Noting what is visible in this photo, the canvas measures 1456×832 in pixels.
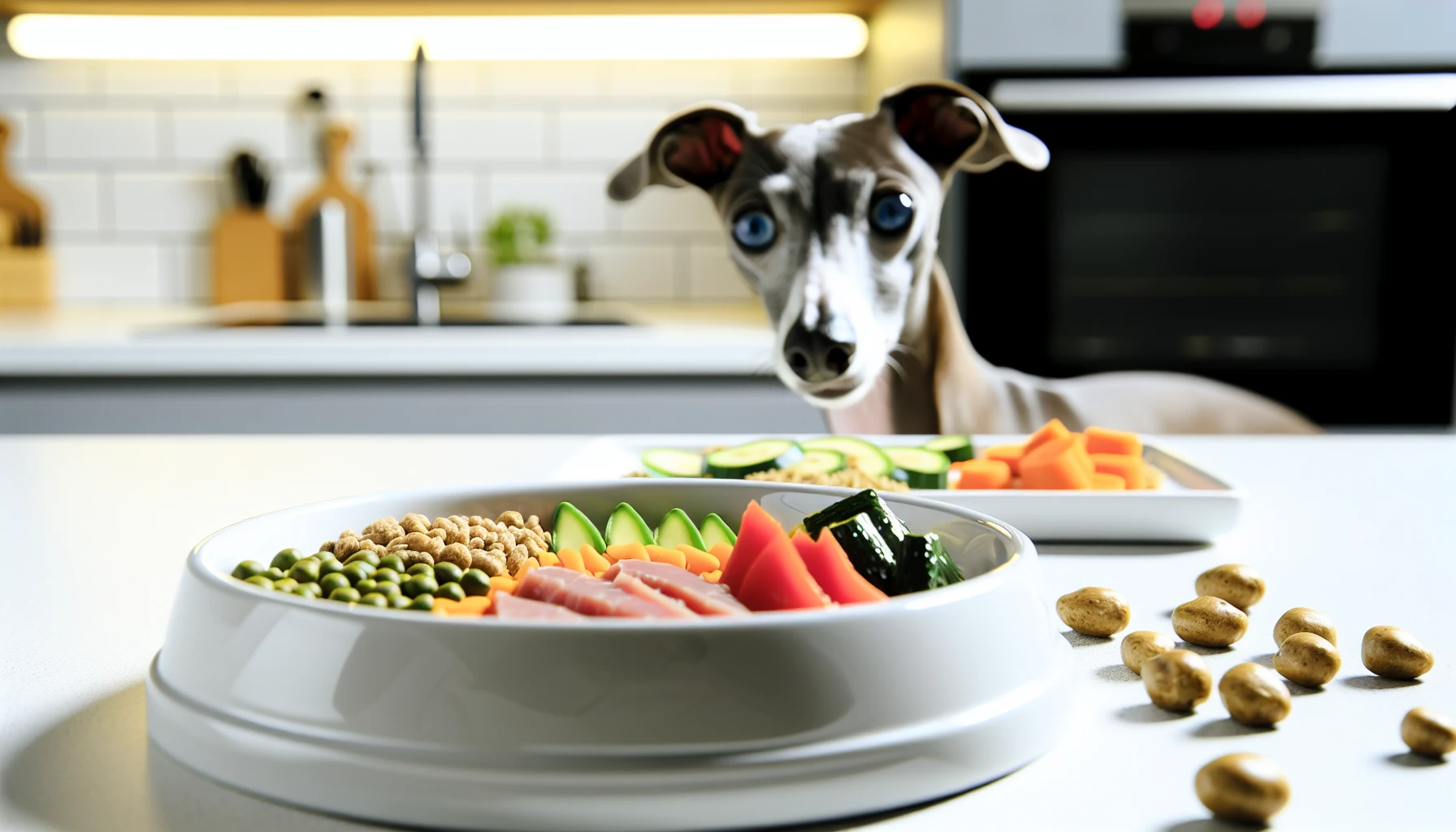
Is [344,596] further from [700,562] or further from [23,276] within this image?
[23,276]

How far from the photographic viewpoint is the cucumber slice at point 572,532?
0.61 meters

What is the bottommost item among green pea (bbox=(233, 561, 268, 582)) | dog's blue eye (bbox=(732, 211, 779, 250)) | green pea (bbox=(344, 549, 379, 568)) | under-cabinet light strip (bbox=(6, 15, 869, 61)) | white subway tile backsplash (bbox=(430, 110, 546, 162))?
green pea (bbox=(344, 549, 379, 568))

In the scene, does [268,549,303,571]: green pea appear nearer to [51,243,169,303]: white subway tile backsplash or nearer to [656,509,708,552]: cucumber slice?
[656,509,708,552]: cucumber slice

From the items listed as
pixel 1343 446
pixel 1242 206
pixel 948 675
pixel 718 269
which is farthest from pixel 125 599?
pixel 718 269

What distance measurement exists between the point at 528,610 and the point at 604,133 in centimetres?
255

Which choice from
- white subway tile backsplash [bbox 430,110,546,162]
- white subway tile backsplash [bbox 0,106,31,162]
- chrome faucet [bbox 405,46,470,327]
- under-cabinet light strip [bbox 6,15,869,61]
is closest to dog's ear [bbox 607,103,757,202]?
chrome faucet [bbox 405,46,470,327]

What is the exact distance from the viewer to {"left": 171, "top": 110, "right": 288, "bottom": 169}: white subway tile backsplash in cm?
286

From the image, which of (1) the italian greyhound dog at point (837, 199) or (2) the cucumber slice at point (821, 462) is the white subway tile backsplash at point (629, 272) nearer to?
(1) the italian greyhound dog at point (837, 199)

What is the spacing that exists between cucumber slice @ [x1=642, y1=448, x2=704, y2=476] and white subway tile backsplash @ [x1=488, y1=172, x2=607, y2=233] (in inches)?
72.9

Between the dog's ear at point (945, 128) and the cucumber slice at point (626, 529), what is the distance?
84 centimetres

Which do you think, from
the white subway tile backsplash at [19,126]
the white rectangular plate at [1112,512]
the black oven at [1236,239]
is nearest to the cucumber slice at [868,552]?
the white rectangular plate at [1112,512]

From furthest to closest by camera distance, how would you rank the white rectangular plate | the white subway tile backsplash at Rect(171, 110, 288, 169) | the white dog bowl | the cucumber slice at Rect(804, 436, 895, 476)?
the white subway tile backsplash at Rect(171, 110, 288, 169), the cucumber slice at Rect(804, 436, 895, 476), the white rectangular plate, the white dog bowl

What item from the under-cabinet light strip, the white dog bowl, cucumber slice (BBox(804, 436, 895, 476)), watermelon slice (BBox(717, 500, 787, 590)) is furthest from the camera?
the under-cabinet light strip

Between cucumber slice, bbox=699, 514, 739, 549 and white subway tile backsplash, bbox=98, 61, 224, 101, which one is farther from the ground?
white subway tile backsplash, bbox=98, 61, 224, 101
